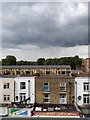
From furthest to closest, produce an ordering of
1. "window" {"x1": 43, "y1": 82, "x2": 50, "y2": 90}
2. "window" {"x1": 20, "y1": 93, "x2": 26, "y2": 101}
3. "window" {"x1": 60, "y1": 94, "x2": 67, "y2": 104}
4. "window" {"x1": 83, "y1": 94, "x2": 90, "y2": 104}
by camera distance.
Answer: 1. "window" {"x1": 20, "y1": 93, "x2": 26, "y2": 101}
2. "window" {"x1": 83, "y1": 94, "x2": 90, "y2": 104}
3. "window" {"x1": 43, "y1": 82, "x2": 50, "y2": 90}
4. "window" {"x1": 60, "y1": 94, "x2": 67, "y2": 104}

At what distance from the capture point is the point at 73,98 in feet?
63.4

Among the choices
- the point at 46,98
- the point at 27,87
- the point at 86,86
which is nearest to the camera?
the point at 46,98

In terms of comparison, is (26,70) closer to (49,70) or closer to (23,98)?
(49,70)

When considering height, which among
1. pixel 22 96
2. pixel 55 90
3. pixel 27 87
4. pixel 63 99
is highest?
pixel 27 87

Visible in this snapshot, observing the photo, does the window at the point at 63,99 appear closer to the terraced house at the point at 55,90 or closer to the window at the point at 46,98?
the terraced house at the point at 55,90

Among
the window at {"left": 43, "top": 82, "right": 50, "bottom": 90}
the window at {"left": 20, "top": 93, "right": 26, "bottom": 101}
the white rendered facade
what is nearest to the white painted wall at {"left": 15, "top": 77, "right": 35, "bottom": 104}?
the window at {"left": 20, "top": 93, "right": 26, "bottom": 101}

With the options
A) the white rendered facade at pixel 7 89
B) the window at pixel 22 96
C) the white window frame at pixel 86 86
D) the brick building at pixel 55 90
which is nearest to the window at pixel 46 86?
the brick building at pixel 55 90

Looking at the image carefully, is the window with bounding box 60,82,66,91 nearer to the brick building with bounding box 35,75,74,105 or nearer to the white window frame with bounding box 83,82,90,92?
the brick building with bounding box 35,75,74,105

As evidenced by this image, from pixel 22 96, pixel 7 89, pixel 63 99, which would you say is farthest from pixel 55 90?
pixel 7 89

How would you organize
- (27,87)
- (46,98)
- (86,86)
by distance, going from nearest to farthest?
(46,98) < (86,86) < (27,87)

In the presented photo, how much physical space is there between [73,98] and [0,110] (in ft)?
17.9

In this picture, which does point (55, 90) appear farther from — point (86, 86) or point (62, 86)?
point (86, 86)

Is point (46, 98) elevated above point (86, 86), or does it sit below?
below

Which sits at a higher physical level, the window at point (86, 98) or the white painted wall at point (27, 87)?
the white painted wall at point (27, 87)
